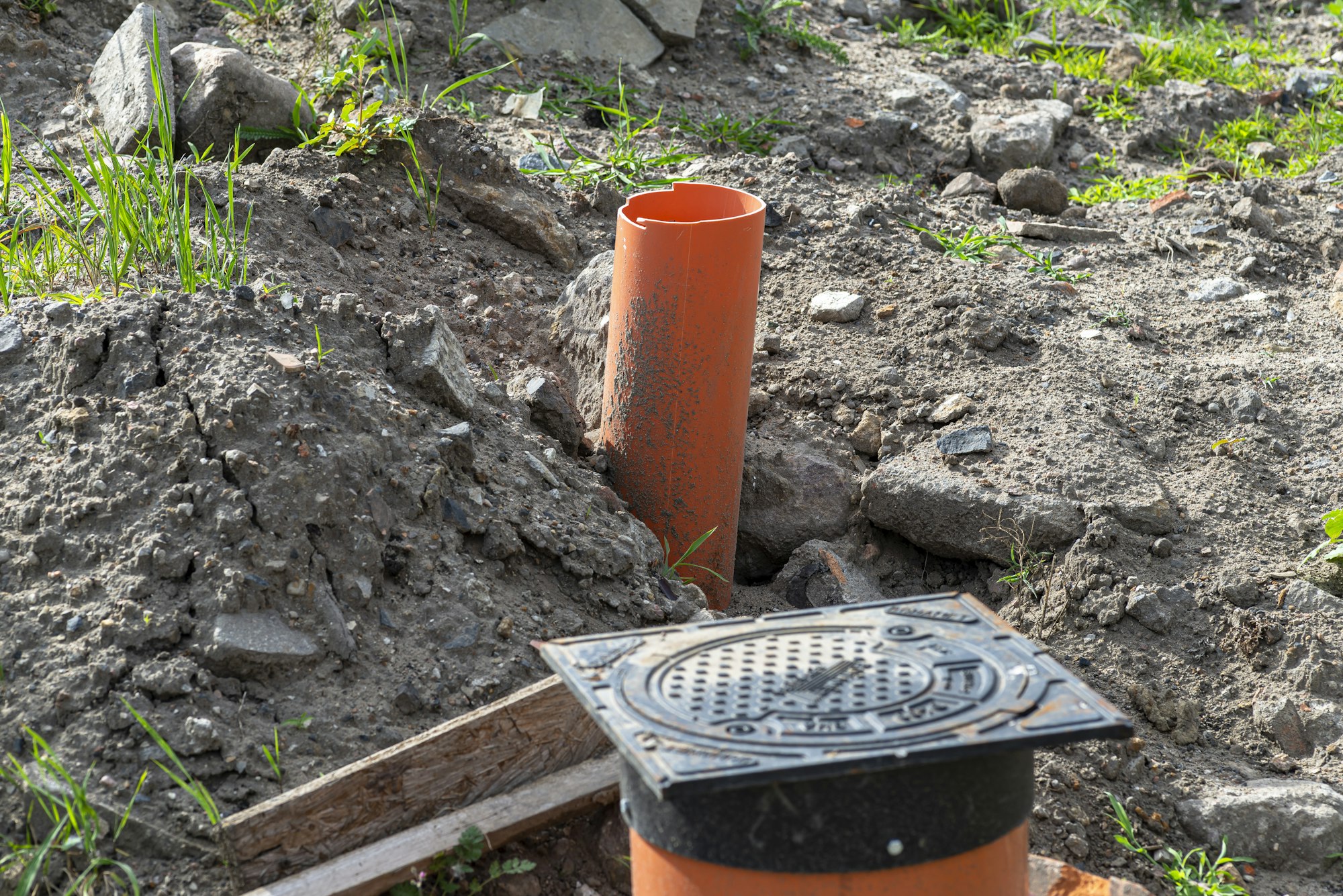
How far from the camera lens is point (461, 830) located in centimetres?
199

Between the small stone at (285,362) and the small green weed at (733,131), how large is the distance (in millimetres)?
2739

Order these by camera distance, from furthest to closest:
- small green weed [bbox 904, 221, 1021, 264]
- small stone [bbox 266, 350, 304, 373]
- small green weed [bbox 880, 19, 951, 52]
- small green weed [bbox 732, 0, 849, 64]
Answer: small green weed [bbox 880, 19, 951, 52] → small green weed [bbox 732, 0, 849, 64] → small green weed [bbox 904, 221, 1021, 264] → small stone [bbox 266, 350, 304, 373]

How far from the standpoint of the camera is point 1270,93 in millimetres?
5840

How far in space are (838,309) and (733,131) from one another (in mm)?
1530

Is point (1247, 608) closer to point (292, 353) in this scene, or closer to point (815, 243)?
point (815, 243)

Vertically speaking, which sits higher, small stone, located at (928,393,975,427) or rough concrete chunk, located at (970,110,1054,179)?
rough concrete chunk, located at (970,110,1054,179)

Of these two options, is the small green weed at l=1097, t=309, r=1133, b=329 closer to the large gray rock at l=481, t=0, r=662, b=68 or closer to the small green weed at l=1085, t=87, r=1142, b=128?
the small green weed at l=1085, t=87, r=1142, b=128

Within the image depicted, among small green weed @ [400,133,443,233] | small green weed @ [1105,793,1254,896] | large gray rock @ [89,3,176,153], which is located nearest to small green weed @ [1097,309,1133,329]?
small green weed @ [1105,793,1254,896]

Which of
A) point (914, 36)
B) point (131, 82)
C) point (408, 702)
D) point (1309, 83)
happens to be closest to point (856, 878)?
point (408, 702)

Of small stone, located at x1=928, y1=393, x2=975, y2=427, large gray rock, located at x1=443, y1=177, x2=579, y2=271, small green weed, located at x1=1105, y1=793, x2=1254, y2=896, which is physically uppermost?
large gray rock, located at x1=443, y1=177, x2=579, y2=271

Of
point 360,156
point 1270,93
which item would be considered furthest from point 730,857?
point 1270,93

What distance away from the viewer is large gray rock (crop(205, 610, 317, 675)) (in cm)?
216

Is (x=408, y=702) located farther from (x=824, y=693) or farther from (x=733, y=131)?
(x=733, y=131)

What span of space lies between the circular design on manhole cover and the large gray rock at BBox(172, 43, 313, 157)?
9.41ft
